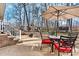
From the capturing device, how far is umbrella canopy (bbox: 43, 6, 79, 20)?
3213 millimetres

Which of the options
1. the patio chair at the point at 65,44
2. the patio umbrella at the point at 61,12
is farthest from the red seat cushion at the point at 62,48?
the patio umbrella at the point at 61,12

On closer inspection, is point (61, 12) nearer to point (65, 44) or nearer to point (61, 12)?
point (61, 12)

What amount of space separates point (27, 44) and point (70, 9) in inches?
25.2

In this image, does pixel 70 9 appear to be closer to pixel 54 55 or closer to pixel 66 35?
pixel 66 35

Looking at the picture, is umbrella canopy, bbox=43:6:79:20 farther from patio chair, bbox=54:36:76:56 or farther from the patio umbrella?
patio chair, bbox=54:36:76:56

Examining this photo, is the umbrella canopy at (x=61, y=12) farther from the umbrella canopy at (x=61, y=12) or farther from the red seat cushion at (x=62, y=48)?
the red seat cushion at (x=62, y=48)

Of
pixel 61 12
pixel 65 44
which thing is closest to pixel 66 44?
pixel 65 44

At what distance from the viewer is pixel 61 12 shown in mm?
3223

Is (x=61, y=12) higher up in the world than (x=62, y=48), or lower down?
higher up

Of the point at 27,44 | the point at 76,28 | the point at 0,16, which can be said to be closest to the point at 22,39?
the point at 27,44

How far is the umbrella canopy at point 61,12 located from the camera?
3.21m

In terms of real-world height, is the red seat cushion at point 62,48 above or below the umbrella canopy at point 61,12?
below

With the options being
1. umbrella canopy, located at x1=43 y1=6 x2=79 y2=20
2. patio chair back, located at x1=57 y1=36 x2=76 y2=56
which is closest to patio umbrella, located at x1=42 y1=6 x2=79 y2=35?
umbrella canopy, located at x1=43 y1=6 x2=79 y2=20

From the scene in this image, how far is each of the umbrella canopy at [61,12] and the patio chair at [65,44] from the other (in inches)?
9.6
